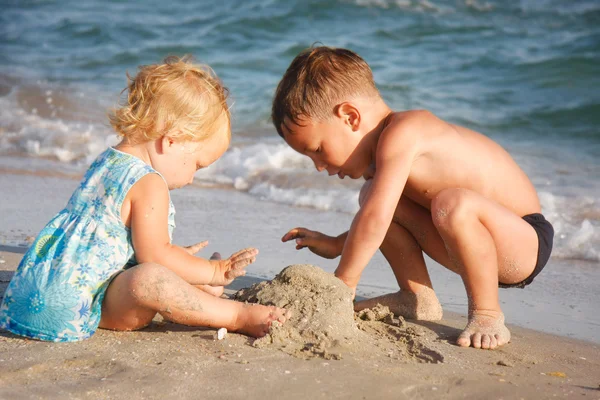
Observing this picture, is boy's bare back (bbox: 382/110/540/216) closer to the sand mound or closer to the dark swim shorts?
the dark swim shorts

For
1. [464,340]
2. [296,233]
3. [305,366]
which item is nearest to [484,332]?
[464,340]

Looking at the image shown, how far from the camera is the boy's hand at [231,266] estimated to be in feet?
9.61

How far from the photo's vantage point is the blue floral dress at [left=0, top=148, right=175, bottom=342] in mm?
2725

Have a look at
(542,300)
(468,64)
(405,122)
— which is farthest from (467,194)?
(468,64)

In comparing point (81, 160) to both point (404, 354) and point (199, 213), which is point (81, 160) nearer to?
point (199, 213)

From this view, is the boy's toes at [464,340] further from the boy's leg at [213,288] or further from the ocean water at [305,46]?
the ocean water at [305,46]

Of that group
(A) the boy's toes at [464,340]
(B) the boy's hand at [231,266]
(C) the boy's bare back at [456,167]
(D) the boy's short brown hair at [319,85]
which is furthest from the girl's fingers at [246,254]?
(A) the boy's toes at [464,340]

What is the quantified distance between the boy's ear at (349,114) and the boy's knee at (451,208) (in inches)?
18.2

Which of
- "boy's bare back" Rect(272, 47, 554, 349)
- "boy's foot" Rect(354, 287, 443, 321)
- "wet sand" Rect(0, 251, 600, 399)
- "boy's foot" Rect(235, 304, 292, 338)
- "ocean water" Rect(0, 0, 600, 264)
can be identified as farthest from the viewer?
"ocean water" Rect(0, 0, 600, 264)

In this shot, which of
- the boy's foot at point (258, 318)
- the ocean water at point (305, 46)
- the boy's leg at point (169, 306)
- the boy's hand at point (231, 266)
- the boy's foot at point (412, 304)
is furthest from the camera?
the ocean water at point (305, 46)

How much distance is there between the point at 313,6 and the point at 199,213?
331 inches

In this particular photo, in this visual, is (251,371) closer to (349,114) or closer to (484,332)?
(484,332)

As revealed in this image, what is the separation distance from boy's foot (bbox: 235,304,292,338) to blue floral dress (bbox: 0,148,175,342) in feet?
1.52

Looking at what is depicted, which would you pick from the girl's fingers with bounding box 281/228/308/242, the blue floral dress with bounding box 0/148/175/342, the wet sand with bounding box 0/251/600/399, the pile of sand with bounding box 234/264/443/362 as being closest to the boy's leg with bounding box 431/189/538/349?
the wet sand with bounding box 0/251/600/399
